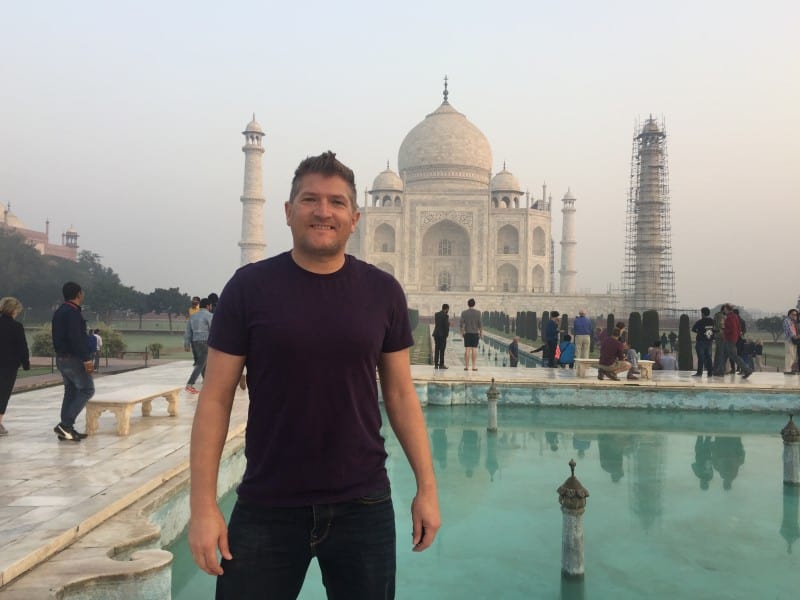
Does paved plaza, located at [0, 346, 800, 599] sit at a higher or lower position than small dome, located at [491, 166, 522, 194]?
lower

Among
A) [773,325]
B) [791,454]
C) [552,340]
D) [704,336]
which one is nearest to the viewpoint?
[791,454]

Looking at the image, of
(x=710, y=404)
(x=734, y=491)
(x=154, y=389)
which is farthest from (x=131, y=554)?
(x=710, y=404)

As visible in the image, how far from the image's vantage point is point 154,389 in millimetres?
5641

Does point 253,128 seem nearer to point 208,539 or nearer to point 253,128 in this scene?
point 253,128

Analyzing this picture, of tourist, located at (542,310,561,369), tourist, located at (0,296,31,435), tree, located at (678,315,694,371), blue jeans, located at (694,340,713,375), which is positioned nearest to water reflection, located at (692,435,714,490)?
blue jeans, located at (694,340,713,375)

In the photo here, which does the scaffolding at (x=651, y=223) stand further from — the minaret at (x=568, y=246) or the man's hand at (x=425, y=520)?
the man's hand at (x=425, y=520)

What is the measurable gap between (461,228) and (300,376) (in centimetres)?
3871

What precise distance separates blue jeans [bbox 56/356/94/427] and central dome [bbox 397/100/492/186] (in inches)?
1408

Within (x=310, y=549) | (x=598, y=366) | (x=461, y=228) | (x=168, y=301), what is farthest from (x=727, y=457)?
(x=461, y=228)

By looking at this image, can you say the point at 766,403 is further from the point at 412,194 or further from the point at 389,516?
the point at 412,194

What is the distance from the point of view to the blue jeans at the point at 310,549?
4.38 feet

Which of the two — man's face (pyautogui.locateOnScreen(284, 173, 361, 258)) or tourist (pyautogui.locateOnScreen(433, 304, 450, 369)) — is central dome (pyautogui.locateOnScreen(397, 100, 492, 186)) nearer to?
tourist (pyautogui.locateOnScreen(433, 304, 450, 369))

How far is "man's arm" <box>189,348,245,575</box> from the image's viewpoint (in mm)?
1306

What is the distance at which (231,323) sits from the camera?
53.2 inches
